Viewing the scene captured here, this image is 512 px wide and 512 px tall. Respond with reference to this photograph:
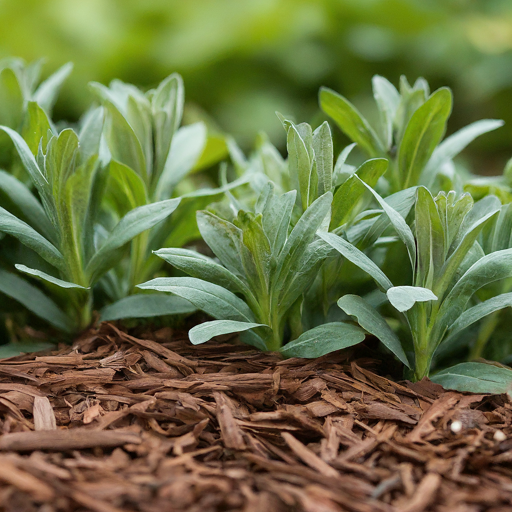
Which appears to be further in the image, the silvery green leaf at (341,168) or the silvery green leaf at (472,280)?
the silvery green leaf at (341,168)

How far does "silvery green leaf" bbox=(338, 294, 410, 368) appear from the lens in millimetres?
1053

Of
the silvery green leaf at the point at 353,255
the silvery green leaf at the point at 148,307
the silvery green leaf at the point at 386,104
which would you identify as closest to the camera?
the silvery green leaf at the point at 353,255

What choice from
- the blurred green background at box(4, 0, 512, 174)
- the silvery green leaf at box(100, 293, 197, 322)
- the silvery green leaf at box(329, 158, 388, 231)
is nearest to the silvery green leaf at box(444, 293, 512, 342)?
the silvery green leaf at box(329, 158, 388, 231)

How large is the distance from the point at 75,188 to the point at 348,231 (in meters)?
0.63

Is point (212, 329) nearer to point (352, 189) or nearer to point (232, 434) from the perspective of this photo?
point (232, 434)

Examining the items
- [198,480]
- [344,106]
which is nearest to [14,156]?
[344,106]

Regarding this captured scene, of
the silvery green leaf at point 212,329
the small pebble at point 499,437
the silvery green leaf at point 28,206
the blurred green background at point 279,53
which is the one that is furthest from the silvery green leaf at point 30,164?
the blurred green background at point 279,53

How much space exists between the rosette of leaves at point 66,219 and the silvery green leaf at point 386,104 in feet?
1.96

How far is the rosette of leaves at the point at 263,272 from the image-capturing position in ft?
3.55

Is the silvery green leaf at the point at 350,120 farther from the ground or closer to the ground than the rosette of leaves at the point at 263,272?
farther from the ground

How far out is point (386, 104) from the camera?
142 centimetres

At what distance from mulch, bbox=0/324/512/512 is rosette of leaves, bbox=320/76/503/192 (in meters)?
0.51

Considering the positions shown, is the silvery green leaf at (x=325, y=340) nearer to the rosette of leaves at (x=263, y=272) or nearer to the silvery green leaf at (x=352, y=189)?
the rosette of leaves at (x=263, y=272)

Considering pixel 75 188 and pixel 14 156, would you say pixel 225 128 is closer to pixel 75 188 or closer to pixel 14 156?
pixel 14 156
